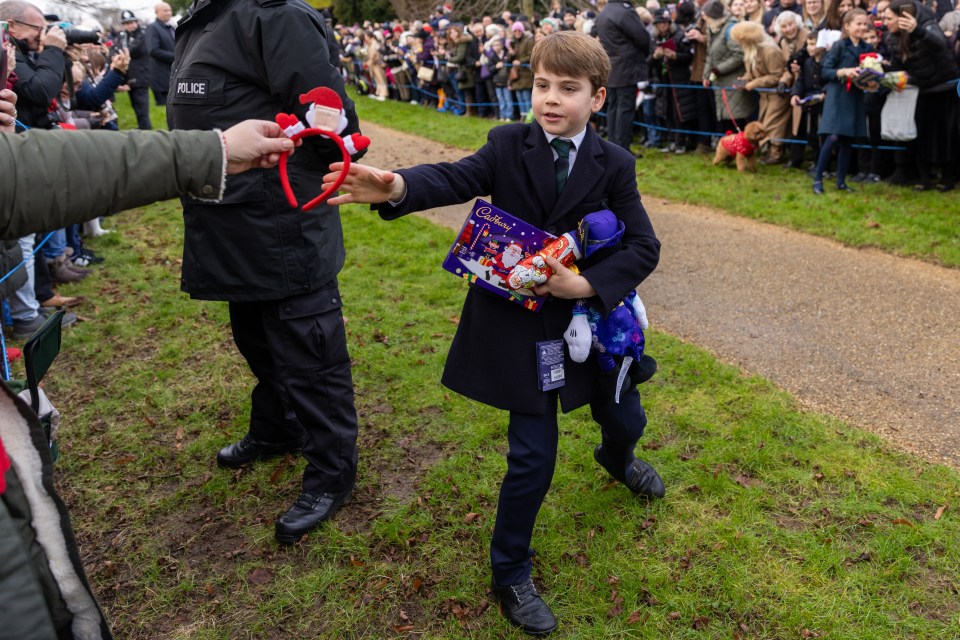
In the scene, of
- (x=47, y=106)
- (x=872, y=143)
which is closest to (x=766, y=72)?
(x=872, y=143)

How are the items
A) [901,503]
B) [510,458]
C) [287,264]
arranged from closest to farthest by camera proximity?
[510,458]
[287,264]
[901,503]

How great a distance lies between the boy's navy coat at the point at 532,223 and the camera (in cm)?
275

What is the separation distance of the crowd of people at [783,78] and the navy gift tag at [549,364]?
270 inches

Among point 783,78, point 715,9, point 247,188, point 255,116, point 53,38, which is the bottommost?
point 247,188

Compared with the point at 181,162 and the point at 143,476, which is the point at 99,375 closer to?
the point at 143,476

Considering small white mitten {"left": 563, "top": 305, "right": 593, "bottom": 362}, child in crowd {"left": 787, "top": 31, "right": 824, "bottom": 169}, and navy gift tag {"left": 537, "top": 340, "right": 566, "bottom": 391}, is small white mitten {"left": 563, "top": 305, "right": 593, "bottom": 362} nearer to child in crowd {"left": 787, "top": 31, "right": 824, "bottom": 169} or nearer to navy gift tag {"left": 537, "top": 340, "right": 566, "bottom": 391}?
navy gift tag {"left": 537, "top": 340, "right": 566, "bottom": 391}

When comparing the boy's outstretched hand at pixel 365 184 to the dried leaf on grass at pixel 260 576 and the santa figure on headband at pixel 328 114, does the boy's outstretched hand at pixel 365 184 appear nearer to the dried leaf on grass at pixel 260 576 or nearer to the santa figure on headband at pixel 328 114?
the santa figure on headband at pixel 328 114

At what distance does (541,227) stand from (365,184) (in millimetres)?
683

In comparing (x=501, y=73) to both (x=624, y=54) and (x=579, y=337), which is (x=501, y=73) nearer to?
(x=624, y=54)

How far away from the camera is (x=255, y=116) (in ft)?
10.2

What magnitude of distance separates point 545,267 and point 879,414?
9.09ft

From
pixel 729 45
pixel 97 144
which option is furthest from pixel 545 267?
pixel 729 45

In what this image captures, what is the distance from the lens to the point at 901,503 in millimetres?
3588

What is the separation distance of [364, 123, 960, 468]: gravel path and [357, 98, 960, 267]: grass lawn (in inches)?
8.7
